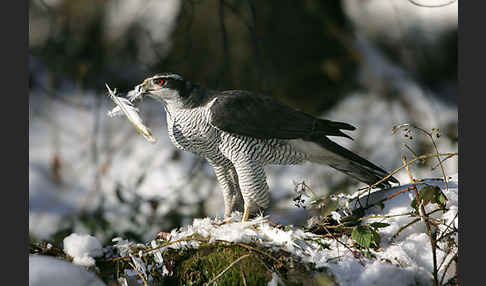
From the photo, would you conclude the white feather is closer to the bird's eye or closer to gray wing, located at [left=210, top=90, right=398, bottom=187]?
the bird's eye

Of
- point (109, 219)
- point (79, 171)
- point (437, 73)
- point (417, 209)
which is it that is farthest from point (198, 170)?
point (437, 73)

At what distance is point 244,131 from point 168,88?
1.04 ft

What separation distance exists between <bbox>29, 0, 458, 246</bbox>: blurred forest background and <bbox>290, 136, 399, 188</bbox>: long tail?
115 centimetres

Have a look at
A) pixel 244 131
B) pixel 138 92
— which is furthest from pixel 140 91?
pixel 244 131

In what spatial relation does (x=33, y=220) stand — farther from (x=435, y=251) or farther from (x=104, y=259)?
(x=435, y=251)

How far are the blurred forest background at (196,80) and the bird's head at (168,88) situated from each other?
1.36 meters

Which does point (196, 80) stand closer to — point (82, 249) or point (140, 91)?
point (140, 91)

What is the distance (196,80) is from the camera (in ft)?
11.9

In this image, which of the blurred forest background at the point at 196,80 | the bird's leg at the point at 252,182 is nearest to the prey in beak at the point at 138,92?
the bird's leg at the point at 252,182

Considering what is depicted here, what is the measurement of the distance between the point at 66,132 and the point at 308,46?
237cm

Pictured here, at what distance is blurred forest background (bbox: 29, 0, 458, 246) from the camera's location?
3.35 meters

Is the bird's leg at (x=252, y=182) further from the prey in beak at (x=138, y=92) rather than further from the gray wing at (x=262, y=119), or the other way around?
the prey in beak at (x=138, y=92)

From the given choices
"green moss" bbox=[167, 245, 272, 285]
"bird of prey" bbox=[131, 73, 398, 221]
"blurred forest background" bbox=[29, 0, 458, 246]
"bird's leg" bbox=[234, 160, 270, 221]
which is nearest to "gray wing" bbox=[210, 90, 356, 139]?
"bird of prey" bbox=[131, 73, 398, 221]

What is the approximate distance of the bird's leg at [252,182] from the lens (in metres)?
1.77
